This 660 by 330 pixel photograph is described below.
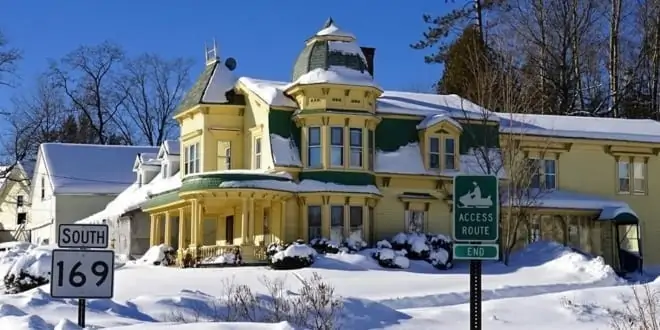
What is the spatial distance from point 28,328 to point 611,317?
12203mm

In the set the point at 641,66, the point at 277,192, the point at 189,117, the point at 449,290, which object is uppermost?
the point at 641,66

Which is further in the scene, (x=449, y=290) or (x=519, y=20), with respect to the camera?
(x=519, y=20)

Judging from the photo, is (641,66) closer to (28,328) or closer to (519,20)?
(519,20)

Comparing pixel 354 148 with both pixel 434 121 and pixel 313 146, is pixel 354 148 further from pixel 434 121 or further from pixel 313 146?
pixel 434 121

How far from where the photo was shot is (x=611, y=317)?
21.5m

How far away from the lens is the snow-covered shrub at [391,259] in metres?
35.2

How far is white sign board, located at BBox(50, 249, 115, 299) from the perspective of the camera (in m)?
12.0

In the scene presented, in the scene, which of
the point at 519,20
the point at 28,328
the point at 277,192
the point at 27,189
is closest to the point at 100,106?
the point at 27,189

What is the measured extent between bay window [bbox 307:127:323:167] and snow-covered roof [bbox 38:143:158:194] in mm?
23789

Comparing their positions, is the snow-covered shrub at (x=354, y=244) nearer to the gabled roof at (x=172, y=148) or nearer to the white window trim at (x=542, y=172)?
the white window trim at (x=542, y=172)

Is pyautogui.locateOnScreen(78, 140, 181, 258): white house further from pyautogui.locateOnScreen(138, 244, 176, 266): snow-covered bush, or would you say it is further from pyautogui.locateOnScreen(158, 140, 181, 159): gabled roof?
pyautogui.locateOnScreen(138, 244, 176, 266): snow-covered bush

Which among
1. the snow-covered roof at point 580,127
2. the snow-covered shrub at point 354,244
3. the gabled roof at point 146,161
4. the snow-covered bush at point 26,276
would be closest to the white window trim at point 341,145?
the snow-covered shrub at point 354,244

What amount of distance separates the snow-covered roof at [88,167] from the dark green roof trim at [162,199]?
589 inches

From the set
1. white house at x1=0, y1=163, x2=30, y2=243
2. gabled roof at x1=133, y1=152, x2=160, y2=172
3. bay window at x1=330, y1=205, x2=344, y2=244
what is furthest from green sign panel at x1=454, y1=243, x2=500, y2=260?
white house at x1=0, y1=163, x2=30, y2=243
